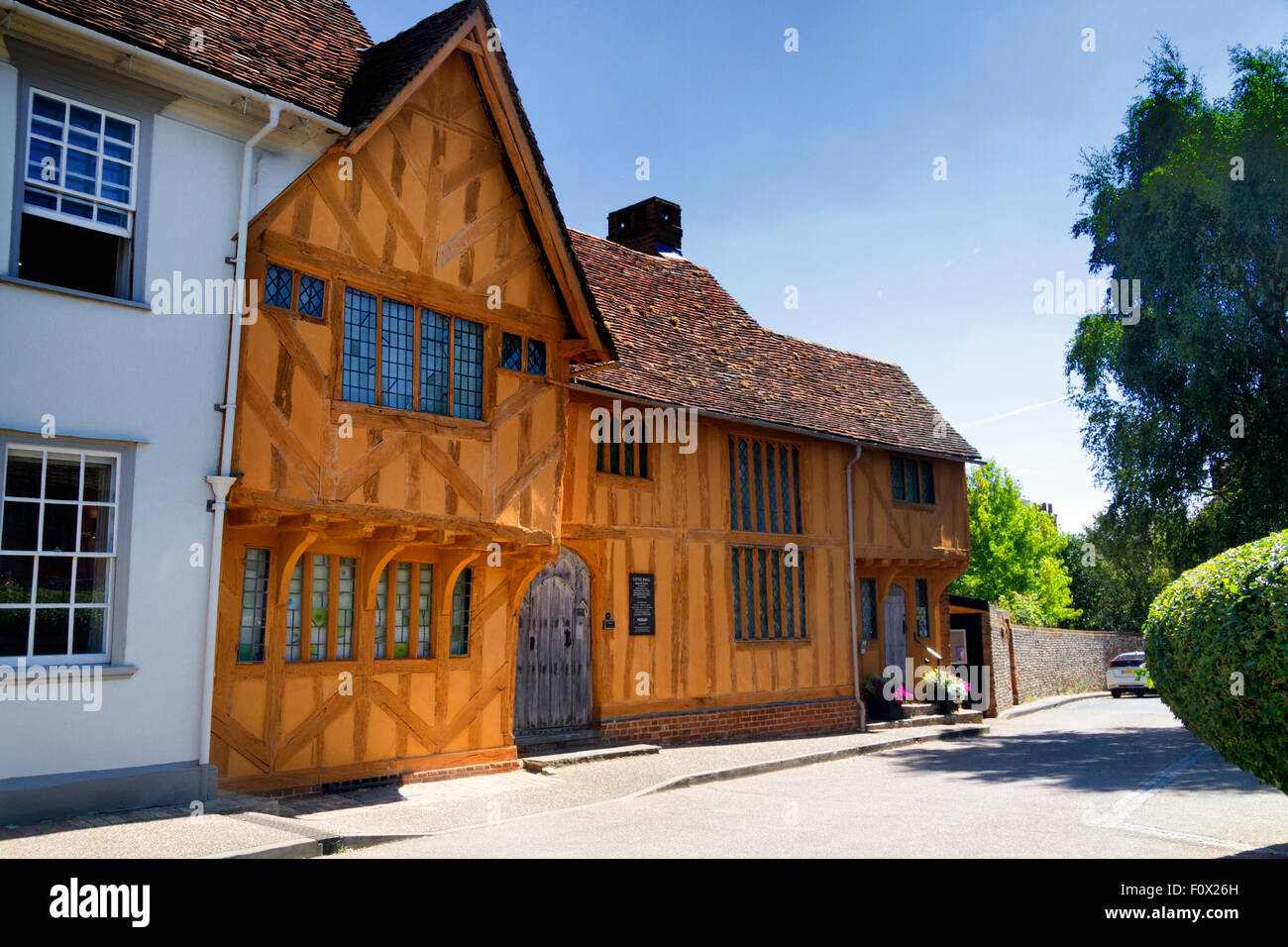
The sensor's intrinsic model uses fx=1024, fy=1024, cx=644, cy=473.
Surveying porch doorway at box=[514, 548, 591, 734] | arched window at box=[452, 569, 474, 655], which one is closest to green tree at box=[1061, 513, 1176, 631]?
porch doorway at box=[514, 548, 591, 734]

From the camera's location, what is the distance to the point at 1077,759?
15.0 m

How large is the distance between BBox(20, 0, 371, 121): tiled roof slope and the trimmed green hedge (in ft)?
29.4

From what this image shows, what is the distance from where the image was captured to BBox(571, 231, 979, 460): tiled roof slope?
16.9m

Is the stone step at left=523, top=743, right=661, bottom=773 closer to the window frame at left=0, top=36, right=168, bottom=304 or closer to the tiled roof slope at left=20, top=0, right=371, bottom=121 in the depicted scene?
the window frame at left=0, top=36, right=168, bottom=304

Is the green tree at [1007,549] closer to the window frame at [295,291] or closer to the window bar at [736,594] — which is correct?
the window bar at [736,594]

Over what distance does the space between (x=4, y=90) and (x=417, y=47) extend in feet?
14.6

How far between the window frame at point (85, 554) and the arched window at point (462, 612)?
172 inches

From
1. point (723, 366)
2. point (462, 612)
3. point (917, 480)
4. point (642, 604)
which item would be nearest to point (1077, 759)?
point (642, 604)

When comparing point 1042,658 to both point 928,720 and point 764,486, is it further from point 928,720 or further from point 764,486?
point 764,486

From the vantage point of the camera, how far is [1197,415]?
739 inches

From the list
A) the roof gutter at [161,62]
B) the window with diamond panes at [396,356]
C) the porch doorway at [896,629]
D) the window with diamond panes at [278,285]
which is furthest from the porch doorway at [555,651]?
the porch doorway at [896,629]

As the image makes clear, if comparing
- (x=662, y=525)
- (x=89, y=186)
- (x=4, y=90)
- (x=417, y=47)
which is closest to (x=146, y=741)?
(x=89, y=186)

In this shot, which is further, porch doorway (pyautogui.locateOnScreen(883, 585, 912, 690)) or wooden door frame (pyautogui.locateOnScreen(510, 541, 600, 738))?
porch doorway (pyautogui.locateOnScreen(883, 585, 912, 690))
